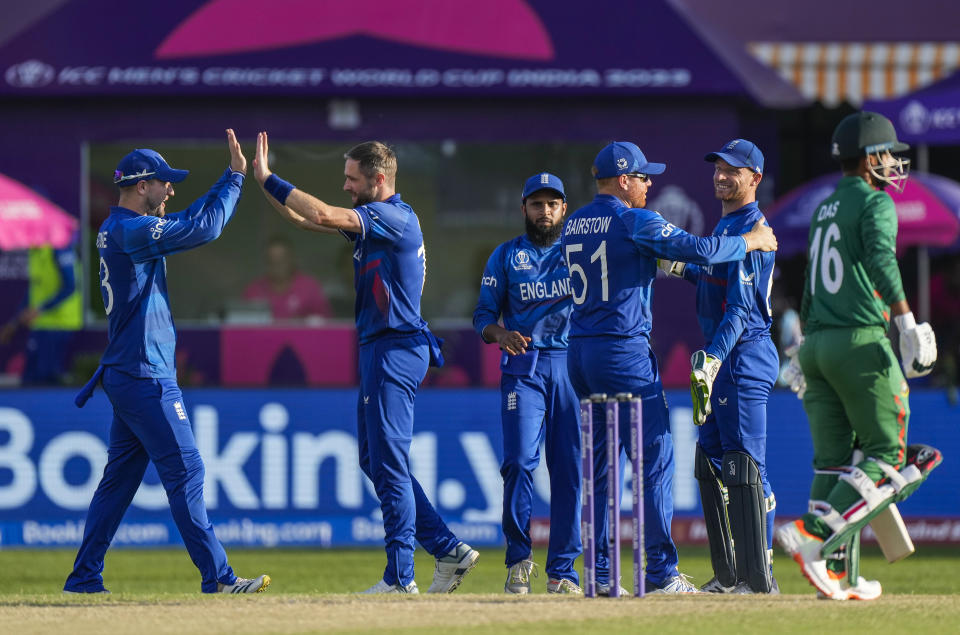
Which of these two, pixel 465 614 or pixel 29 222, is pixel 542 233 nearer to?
pixel 465 614

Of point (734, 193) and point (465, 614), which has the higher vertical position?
point (734, 193)

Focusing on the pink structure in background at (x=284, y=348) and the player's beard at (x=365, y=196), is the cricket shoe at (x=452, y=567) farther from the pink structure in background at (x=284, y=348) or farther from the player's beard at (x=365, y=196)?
the pink structure in background at (x=284, y=348)

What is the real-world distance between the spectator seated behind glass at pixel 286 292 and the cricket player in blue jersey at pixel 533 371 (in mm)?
8715

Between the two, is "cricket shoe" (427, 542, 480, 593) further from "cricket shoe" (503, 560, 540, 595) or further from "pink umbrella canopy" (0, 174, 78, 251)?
"pink umbrella canopy" (0, 174, 78, 251)

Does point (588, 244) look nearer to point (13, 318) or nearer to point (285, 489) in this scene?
point (285, 489)

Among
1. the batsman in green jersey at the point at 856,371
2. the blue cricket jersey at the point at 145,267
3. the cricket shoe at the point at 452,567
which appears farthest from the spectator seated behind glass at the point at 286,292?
the batsman in green jersey at the point at 856,371

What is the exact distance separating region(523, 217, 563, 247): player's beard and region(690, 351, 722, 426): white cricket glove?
64.2 inches

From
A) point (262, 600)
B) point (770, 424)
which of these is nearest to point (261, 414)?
point (770, 424)

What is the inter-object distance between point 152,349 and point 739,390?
312 centimetres

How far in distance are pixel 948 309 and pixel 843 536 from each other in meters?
10.5

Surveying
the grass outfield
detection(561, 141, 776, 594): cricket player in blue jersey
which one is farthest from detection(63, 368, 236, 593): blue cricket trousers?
detection(561, 141, 776, 594): cricket player in blue jersey

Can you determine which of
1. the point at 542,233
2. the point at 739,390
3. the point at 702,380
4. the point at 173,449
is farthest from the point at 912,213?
the point at 173,449

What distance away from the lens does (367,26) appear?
17.9m

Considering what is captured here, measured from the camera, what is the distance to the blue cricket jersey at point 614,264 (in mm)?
8047
